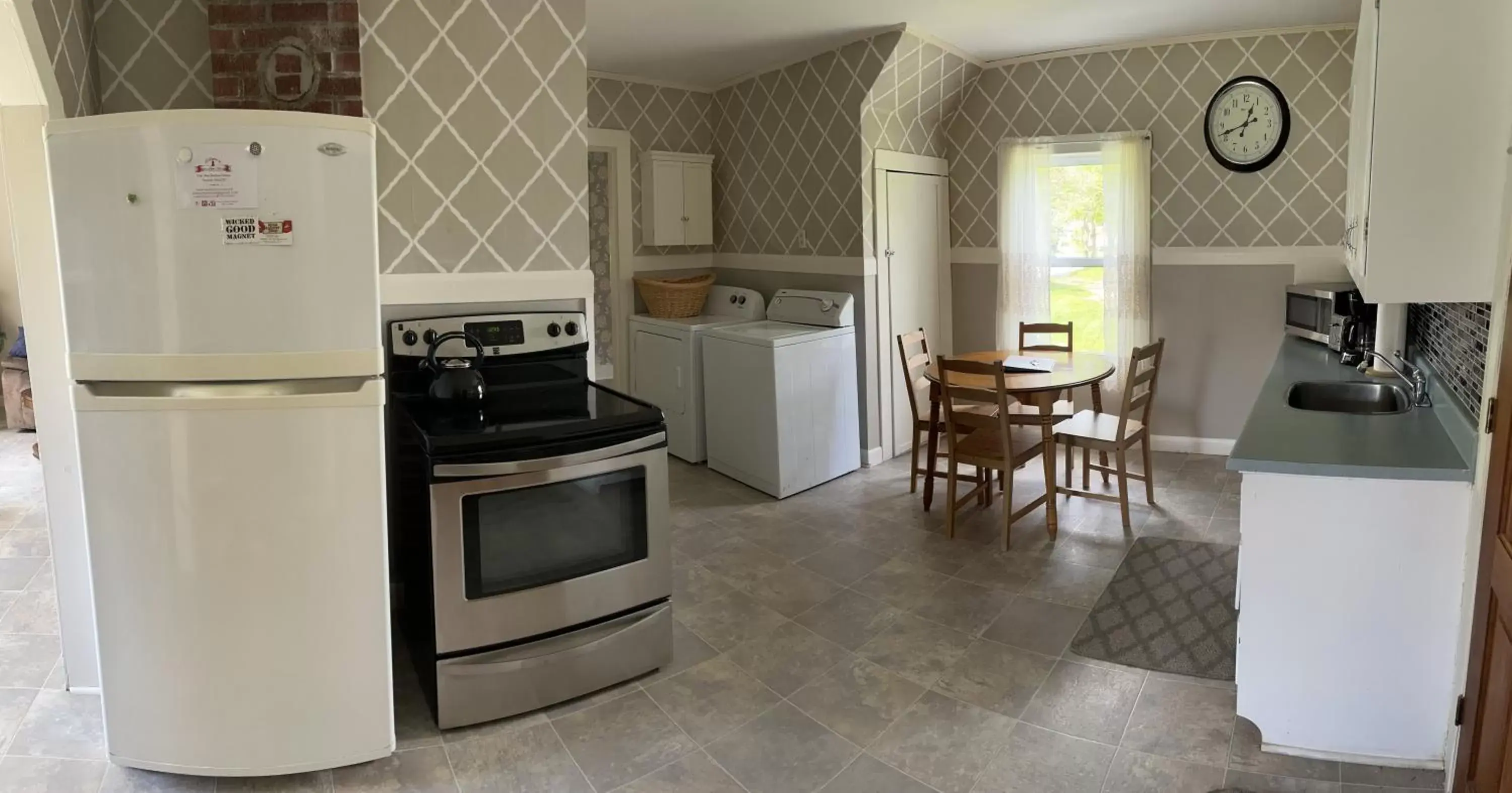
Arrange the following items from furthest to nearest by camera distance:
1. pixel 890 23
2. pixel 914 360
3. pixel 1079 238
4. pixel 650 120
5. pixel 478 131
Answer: pixel 650 120 < pixel 1079 238 < pixel 914 360 < pixel 890 23 < pixel 478 131

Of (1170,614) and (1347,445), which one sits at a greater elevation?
(1347,445)

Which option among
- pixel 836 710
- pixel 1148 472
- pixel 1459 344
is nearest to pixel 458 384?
pixel 836 710

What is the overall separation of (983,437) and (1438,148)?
84.6 inches

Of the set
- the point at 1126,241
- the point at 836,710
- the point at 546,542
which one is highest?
the point at 1126,241

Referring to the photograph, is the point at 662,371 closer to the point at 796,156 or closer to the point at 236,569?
the point at 796,156

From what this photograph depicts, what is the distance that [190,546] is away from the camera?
2021 millimetres

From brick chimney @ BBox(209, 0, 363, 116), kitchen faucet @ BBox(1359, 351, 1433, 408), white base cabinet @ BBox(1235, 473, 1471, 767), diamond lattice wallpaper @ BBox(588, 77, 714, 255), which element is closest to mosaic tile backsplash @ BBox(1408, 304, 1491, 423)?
kitchen faucet @ BBox(1359, 351, 1433, 408)

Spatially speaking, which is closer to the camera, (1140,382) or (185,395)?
(185,395)

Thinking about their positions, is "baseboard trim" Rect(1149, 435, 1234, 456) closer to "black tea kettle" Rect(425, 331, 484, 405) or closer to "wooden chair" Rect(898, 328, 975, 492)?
"wooden chair" Rect(898, 328, 975, 492)

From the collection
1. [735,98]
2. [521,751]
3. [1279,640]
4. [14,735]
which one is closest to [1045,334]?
[735,98]

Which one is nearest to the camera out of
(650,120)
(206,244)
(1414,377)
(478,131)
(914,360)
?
(206,244)

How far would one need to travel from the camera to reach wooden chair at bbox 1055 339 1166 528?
3842 millimetres

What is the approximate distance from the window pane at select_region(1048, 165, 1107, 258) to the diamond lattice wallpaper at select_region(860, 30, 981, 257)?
0.73 metres

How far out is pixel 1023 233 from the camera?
5.32m
